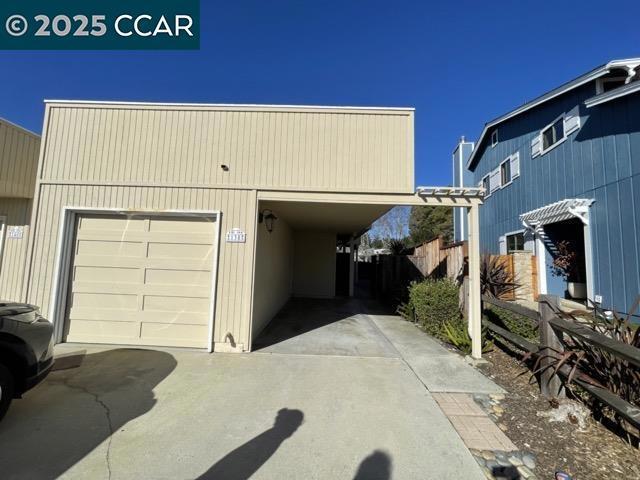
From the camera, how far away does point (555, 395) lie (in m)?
3.47

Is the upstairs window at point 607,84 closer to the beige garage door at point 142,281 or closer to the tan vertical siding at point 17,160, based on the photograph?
the beige garage door at point 142,281

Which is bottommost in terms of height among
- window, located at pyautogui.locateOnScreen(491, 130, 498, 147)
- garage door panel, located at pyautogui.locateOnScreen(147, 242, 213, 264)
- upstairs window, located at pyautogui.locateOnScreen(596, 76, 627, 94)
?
garage door panel, located at pyautogui.locateOnScreen(147, 242, 213, 264)

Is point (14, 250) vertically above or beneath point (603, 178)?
beneath

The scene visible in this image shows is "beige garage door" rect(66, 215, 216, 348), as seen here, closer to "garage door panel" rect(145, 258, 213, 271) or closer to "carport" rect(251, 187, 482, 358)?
"garage door panel" rect(145, 258, 213, 271)

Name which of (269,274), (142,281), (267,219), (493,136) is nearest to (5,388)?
(142,281)

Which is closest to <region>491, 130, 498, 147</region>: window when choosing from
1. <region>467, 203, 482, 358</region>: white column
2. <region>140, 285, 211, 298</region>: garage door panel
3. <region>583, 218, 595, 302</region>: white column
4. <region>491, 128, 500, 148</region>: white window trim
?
<region>491, 128, 500, 148</region>: white window trim

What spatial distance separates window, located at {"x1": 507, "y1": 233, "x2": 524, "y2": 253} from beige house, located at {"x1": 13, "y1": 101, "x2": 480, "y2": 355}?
24.3 ft

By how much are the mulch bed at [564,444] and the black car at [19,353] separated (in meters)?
4.52

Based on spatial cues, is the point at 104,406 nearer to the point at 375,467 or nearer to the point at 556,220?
the point at 375,467

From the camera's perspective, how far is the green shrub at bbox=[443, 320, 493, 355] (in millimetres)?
5289

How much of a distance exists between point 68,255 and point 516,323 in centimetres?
778

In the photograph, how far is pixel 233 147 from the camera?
214 inches

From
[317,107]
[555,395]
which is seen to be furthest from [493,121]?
[555,395]

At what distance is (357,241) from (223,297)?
9651 millimetres
